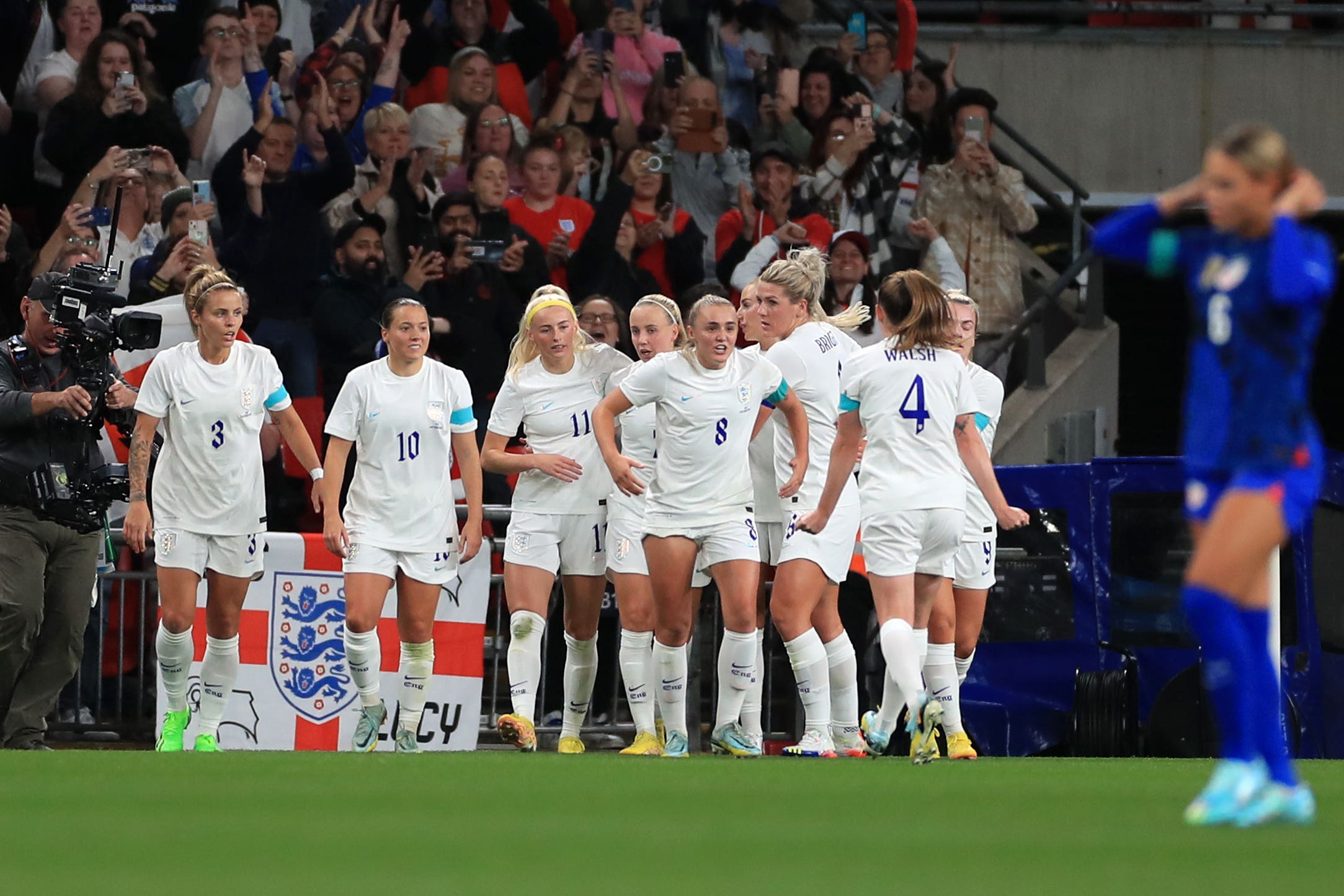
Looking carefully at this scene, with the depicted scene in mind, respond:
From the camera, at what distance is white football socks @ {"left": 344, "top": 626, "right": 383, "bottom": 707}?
10.5 metres

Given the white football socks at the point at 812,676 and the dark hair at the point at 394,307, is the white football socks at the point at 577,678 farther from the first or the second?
the dark hair at the point at 394,307

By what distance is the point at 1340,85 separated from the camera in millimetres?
19500

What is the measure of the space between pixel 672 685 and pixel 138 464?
2.99 m

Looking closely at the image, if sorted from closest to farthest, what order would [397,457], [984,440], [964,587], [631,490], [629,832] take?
[629,832]
[631,490]
[397,457]
[984,440]
[964,587]

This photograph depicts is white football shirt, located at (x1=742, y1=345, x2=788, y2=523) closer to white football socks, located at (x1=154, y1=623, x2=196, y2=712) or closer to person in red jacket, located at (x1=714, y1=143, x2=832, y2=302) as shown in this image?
white football socks, located at (x1=154, y1=623, x2=196, y2=712)

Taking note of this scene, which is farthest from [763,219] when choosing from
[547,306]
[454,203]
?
[547,306]

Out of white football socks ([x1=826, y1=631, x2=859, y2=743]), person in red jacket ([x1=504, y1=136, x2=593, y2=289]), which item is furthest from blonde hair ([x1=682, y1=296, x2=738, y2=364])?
person in red jacket ([x1=504, y1=136, x2=593, y2=289])

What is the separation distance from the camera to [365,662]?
10570 millimetres

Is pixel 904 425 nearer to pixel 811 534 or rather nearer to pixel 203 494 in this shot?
pixel 811 534

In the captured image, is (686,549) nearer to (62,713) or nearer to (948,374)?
(948,374)

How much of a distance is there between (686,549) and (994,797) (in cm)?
345

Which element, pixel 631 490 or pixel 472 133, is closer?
pixel 631 490

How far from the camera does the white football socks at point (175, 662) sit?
10484 millimetres

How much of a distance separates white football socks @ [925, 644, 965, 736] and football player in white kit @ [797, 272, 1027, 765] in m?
0.62
